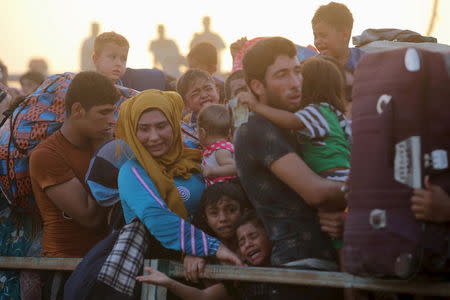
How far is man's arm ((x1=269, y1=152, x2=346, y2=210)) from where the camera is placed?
4.29 meters

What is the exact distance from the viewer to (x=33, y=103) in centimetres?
652

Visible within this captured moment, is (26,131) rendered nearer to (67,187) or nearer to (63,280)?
(67,187)

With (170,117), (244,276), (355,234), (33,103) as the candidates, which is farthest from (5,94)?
(355,234)

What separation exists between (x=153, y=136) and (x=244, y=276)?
3.92ft

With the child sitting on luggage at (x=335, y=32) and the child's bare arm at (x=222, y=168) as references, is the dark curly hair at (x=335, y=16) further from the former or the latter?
the child's bare arm at (x=222, y=168)

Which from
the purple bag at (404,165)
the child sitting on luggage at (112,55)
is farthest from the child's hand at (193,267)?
the child sitting on luggage at (112,55)

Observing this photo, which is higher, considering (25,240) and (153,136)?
(153,136)

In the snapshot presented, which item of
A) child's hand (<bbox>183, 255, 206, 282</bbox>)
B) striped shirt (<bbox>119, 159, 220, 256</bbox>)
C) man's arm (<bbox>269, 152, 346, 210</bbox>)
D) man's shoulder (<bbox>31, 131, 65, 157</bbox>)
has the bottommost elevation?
child's hand (<bbox>183, 255, 206, 282</bbox>)

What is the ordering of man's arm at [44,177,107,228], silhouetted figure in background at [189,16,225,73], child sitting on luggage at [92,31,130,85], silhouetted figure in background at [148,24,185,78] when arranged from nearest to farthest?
1. man's arm at [44,177,107,228]
2. child sitting on luggage at [92,31,130,85]
3. silhouetted figure in background at [148,24,185,78]
4. silhouetted figure in background at [189,16,225,73]

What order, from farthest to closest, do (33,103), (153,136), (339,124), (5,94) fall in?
(5,94) < (33,103) < (153,136) < (339,124)

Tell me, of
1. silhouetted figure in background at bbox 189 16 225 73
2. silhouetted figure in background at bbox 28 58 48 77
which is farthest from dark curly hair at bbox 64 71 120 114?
silhouetted figure in background at bbox 189 16 225 73

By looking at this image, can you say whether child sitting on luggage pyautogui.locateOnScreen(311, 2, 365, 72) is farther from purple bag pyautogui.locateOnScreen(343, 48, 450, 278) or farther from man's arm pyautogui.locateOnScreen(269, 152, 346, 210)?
purple bag pyautogui.locateOnScreen(343, 48, 450, 278)

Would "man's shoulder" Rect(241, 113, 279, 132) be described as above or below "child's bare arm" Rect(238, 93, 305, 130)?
below

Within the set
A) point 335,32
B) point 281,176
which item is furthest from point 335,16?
point 281,176
